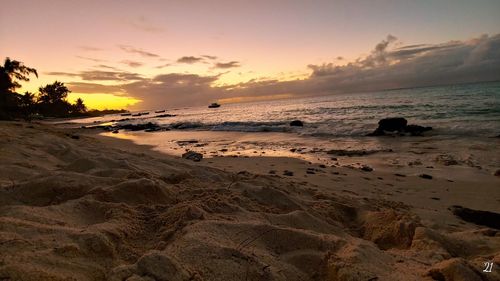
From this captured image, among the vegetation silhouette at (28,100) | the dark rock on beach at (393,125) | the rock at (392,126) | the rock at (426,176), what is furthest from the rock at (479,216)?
the vegetation silhouette at (28,100)

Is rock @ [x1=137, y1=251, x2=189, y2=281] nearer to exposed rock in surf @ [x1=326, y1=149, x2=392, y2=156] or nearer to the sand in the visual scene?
the sand

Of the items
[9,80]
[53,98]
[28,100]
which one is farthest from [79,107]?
[9,80]

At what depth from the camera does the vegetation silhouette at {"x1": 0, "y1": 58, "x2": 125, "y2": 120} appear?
113ft

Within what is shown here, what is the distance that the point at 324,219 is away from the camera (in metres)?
3.66

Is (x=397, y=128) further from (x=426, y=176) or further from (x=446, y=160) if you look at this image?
(x=426, y=176)

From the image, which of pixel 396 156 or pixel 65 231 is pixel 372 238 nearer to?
pixel 65 231

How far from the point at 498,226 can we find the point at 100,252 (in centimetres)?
528

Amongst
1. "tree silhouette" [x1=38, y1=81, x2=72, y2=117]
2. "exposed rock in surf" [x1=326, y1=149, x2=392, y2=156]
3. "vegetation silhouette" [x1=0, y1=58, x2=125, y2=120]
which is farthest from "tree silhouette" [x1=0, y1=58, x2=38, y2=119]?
"exposed rock in surf" [x1=326, y1=149, x2=392, y2=156]

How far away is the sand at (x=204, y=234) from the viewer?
1885mm

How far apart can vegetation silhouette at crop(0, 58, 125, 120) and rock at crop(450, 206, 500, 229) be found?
33.9 m

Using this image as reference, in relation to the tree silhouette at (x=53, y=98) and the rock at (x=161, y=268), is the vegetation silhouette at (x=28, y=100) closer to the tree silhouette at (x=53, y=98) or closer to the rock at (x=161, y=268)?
the tree silhouette at (x=53, y=98)

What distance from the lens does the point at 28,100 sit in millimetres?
47938

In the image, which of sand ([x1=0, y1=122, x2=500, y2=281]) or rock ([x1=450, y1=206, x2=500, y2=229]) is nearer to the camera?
sand ([x1=0, y1=122, x2=500, y2=281])

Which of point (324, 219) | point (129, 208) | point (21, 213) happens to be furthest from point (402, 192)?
point (21, 213)
